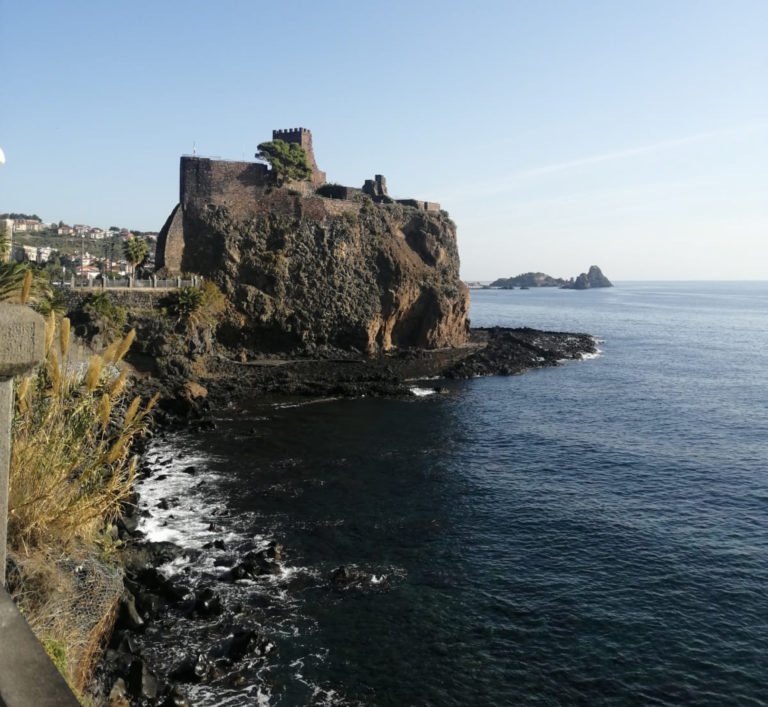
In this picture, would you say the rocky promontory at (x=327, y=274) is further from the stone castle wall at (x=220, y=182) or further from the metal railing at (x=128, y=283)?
the metal railing at (x=128, y=283)

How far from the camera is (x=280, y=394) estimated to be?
168 ft

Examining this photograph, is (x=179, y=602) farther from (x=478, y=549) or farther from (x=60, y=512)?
(x=60, y=512)

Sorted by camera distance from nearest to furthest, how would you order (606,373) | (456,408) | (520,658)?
(520,658)
(456,408)
(606,373)

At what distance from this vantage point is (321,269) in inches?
2685

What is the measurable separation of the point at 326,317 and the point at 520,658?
5119cm

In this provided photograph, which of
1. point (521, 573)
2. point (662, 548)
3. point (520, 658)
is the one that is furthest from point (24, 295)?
point (662, 548)

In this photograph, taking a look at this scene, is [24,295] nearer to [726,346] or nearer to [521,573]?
[521,573]

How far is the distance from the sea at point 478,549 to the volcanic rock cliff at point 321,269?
17.7m

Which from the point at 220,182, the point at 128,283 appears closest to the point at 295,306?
the point at 220,182

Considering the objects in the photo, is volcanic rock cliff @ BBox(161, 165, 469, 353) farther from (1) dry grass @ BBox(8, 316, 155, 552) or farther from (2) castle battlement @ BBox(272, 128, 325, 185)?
(1) dry grass @ BBox(8, 316, 155, 552)

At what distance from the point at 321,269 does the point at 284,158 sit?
1228 cm

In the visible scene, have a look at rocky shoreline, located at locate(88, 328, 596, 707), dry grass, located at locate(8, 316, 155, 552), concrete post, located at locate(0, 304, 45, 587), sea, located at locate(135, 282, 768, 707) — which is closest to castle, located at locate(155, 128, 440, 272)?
rocky shoreline, located at locate(88, 328, 596, 707)

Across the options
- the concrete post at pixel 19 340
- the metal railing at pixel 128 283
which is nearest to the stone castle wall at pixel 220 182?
the metal railing at pixel 128 283

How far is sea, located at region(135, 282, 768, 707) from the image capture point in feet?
55.5
